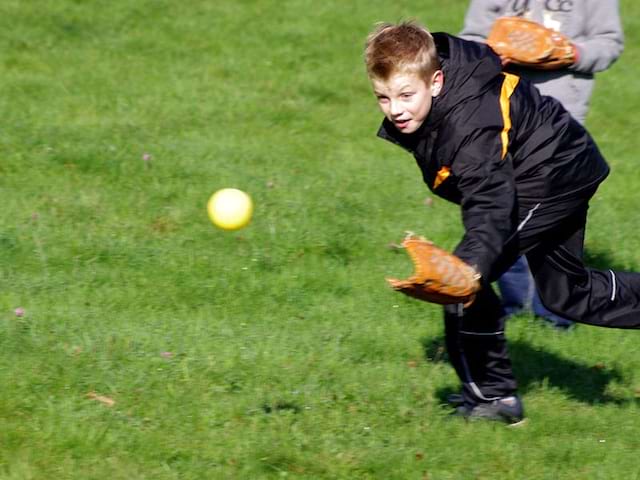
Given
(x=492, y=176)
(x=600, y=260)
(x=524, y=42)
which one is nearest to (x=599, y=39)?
(x=524, y=42)

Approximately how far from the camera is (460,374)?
203 inches

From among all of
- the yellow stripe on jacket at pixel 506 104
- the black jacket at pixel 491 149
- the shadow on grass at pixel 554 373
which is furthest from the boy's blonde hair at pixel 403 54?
the shadow on grass at pixel 554 373

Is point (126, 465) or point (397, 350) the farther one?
point (397, 350)

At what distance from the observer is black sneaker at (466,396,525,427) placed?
507 centimetres

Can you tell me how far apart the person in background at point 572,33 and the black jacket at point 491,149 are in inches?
46.3

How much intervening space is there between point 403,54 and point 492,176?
63cm

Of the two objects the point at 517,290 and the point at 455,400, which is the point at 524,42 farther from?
the point at 455,400

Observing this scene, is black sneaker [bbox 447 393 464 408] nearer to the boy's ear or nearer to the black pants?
the black pants

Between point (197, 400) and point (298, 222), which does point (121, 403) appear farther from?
point (298, 222)

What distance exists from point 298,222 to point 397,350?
1692 mm

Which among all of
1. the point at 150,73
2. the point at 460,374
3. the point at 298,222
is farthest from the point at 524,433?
the point at 150,73

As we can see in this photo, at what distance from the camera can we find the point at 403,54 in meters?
4.53

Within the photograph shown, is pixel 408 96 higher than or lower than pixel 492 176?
higher

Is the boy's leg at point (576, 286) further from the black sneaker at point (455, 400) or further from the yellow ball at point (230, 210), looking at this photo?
the yellow ball at point (230, 210)
